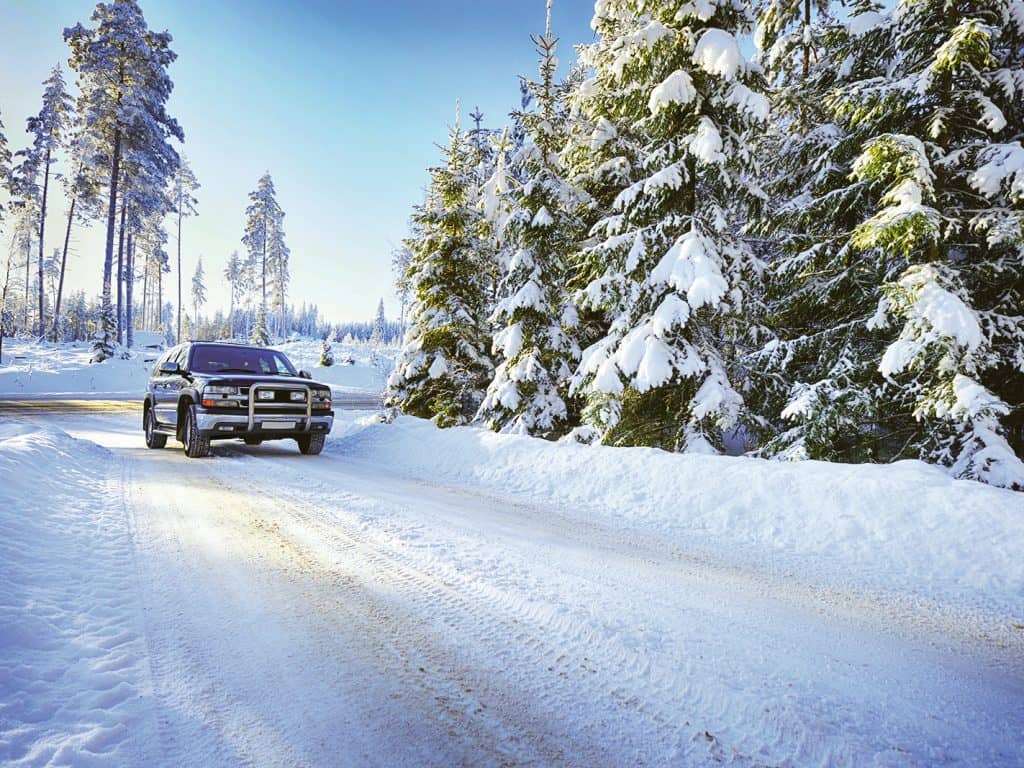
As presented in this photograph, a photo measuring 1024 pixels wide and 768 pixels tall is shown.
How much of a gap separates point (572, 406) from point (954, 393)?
7.87 metres

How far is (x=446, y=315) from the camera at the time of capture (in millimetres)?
14586

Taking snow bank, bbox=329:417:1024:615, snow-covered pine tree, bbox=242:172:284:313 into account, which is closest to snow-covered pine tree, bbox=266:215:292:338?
snow-covered pine tree, bbox=242:172:284:313

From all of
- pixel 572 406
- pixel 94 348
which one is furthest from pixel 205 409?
pixel 94 348

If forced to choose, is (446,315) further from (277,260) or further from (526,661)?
(277,260)

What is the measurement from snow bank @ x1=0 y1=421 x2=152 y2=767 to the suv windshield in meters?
4.61

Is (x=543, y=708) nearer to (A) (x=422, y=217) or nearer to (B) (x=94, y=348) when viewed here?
(A) (x=422, y=217)

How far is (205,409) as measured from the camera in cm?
864

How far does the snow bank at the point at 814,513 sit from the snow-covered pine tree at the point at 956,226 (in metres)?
1.92

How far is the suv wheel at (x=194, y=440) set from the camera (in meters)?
8.77

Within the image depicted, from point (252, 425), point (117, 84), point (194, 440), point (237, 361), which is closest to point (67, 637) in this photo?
point (252, 425)

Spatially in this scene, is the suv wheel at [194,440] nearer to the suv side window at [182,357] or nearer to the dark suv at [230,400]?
the dark suv at [230,400]

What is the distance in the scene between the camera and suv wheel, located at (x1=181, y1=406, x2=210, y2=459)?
877cm

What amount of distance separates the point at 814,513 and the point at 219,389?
29.7 ft

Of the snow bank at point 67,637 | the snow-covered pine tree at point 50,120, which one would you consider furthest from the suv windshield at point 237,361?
the snow-covered pine tree at point 50,120
